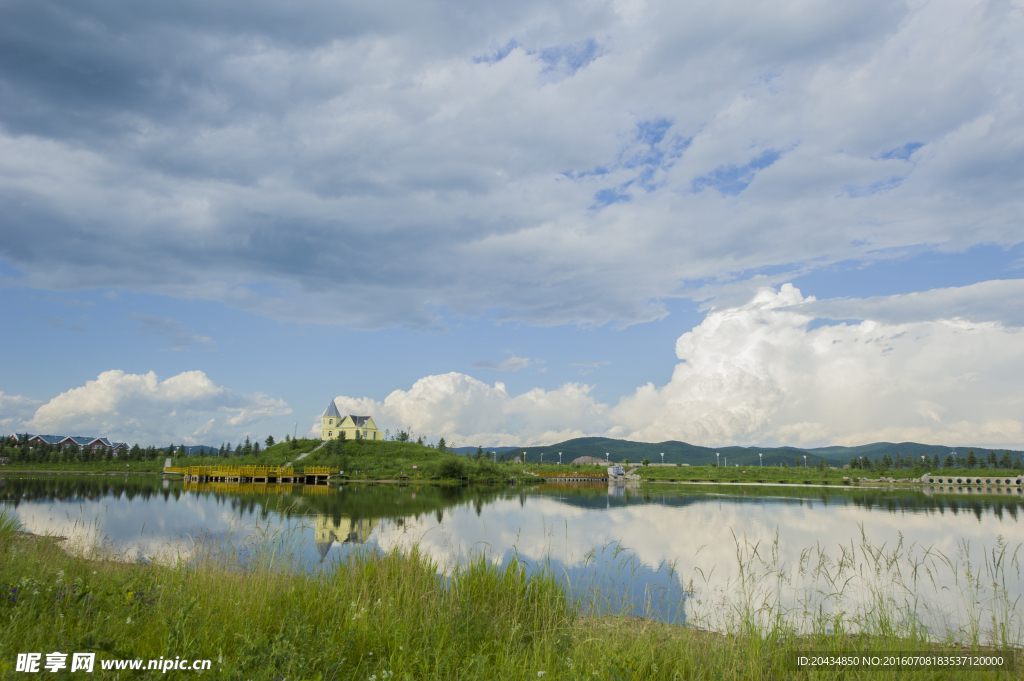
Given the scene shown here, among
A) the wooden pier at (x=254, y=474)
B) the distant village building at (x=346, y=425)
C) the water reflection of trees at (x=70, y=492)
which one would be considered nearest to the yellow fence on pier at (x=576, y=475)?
the distant village building at (x=346, y=425)

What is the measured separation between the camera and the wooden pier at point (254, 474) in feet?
264

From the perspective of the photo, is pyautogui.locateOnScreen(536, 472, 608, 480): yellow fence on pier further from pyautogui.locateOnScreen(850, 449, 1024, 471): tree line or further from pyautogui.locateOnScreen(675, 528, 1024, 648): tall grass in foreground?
pyautogui.locateOnScreen(675, 528, 1024, 648): tall grass in foreground

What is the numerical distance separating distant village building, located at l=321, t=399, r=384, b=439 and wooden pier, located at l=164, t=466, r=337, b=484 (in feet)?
88.6

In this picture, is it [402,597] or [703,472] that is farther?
[703,472]

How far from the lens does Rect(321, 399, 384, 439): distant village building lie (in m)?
113

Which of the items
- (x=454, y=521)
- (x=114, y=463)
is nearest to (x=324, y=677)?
(x=454, y=521)

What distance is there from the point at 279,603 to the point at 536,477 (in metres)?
106

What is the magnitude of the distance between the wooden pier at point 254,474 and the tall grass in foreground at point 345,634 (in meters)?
77.8

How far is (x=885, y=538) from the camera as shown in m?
26.1

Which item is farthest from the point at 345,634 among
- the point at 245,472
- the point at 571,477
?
the point at 571,477

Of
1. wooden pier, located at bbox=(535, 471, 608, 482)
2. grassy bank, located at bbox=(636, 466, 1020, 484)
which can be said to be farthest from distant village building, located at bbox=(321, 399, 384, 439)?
grassy bank, located at bbox=(636, 466, 1020, 484)

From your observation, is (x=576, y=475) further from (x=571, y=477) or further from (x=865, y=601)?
(x=865, y=601)

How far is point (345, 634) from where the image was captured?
18.4 ft

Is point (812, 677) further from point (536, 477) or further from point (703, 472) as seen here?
point (703, 472)
